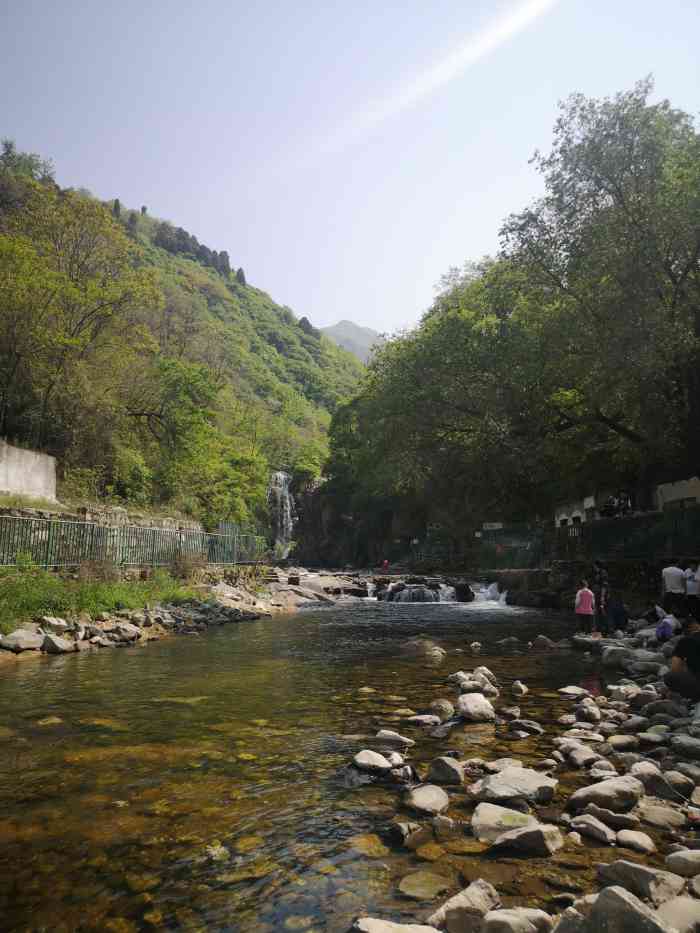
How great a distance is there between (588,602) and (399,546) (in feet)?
158

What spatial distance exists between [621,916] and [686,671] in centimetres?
645

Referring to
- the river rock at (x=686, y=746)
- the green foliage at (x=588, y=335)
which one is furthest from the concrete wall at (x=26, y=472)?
the river rock at (x=686, y=746)

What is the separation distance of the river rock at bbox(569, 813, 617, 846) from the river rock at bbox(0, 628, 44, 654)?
11461 mm

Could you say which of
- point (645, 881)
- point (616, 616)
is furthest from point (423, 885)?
point (616, 616)

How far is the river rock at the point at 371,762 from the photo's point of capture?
5.57 m

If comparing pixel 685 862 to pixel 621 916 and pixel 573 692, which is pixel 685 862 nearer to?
pixel 621 916

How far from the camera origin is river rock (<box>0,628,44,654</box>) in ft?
39.2

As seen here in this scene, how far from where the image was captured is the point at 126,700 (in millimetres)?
8422

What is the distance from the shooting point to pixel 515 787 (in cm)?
488

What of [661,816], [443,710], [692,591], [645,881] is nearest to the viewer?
[645,881]

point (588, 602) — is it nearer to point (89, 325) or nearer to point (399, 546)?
point (89, 325)

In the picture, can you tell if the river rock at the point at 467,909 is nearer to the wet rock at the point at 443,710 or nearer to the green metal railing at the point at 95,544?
the wet rock at the point at 443,710

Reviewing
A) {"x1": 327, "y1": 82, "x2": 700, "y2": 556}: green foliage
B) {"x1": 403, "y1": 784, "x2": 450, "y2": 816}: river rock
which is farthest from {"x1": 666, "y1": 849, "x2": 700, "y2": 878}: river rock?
{"x1": 327, "y1": 82, "x2": 700, "y2": 556}: green foliage

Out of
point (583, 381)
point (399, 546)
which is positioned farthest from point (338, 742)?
point (399, 546)
